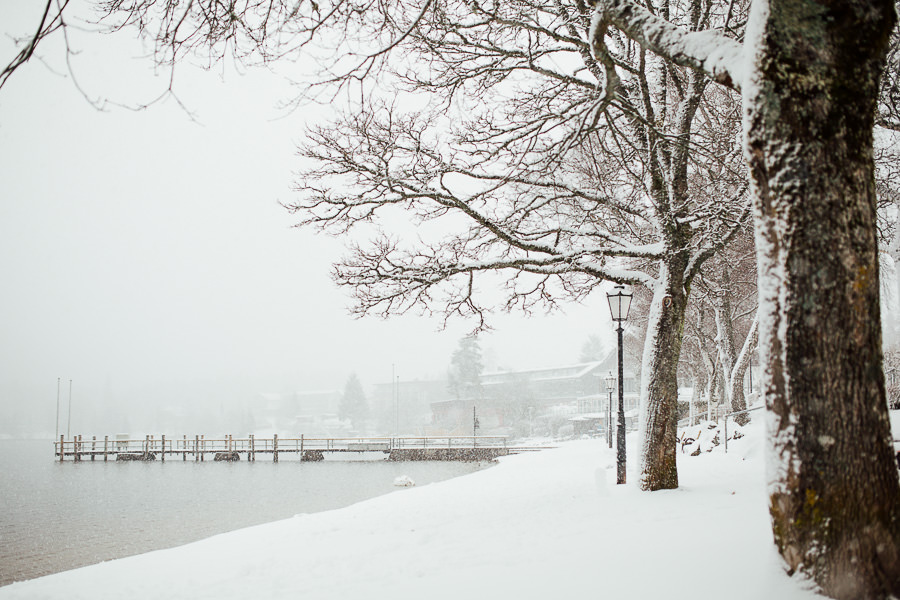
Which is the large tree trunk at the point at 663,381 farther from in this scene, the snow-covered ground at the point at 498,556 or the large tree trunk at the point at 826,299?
the large tree trunk at the point at 826,299

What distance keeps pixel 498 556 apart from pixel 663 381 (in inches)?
192

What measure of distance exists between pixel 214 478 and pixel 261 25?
124ft

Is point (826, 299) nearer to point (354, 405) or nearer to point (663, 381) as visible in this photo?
point (663, 381)

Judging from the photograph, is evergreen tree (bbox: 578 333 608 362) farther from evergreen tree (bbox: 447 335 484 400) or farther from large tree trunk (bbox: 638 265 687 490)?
large tree trunk (bbox: 638 265 687 490)

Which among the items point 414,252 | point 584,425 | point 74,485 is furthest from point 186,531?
point 584,425

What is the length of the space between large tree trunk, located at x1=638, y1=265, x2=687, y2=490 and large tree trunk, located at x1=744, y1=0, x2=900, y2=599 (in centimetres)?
598

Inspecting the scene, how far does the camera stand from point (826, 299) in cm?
352

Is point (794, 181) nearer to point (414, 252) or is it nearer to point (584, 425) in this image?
point (414, 252)

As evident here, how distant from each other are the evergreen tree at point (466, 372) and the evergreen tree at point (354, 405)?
79.3 feet

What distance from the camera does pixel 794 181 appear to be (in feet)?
11.9

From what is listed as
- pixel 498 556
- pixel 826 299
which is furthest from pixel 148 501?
pixel 826 299

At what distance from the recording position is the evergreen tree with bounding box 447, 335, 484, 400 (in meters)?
79.6

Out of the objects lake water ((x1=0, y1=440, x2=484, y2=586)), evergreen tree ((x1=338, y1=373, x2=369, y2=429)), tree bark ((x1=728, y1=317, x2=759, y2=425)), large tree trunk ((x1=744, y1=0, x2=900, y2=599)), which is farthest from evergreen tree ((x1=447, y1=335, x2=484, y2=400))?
large tree trunk ((x1=744, y1=0, x2=900, y2=599))

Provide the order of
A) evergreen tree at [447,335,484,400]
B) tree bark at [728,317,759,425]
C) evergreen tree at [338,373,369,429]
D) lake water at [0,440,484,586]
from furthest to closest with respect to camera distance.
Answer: evergreen tree at [338,373,369,429] → evergreen tree at [447,335,484,400] → tree bark at [728,317,759,425] → lake water at [0,440,484,586]
